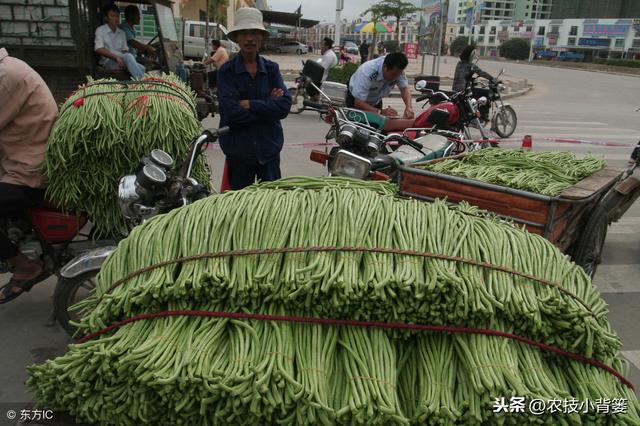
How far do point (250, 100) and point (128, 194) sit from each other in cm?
130

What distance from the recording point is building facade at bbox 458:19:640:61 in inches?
2606

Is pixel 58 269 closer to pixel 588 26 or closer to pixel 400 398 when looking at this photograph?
pixel 400 398

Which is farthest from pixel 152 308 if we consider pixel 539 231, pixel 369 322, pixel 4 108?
pixel 539 231

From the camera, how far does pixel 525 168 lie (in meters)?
3.14

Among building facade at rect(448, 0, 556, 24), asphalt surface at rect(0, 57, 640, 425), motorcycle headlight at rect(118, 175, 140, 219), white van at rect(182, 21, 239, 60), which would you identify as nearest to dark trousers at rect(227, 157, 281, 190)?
motorcycle headlight at rect(118, 175, 140, 219)

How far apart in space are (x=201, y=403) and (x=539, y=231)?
6.29 ft

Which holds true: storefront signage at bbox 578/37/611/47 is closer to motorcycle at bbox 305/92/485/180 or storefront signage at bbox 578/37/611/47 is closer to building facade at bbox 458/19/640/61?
building facade at bbox 458/19/640/61

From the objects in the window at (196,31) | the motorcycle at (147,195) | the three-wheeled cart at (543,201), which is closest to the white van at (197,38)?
the window at (196,31)

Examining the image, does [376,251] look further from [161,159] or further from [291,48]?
[291,48]

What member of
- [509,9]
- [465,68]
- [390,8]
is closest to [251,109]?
[465,68]

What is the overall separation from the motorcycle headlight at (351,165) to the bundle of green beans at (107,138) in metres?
0.96

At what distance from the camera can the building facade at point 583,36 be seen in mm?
66188

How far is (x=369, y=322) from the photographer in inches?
69.5

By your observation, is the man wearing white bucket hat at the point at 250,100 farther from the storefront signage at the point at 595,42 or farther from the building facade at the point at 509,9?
the building facade at the point at 509,9
